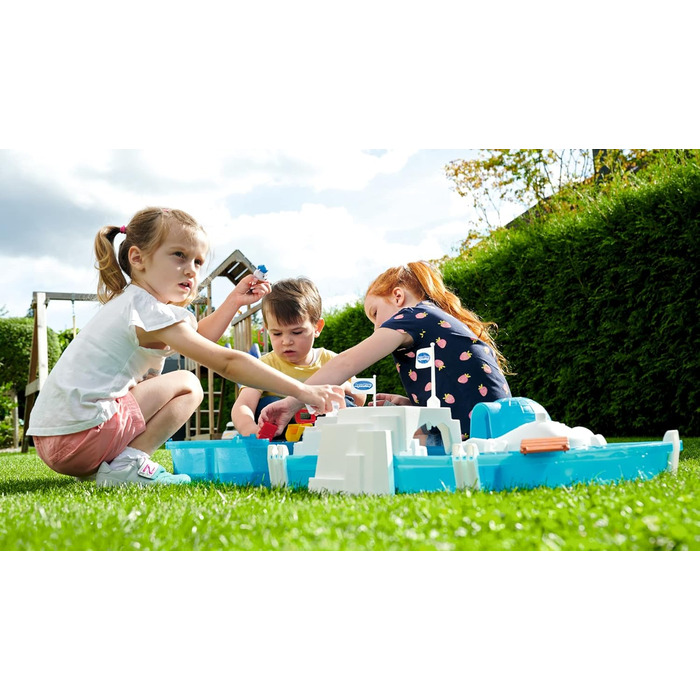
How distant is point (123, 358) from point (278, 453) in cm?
88

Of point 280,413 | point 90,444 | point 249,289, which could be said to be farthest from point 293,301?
point 90,444

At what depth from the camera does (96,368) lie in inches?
103

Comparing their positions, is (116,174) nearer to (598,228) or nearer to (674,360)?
(598,228)

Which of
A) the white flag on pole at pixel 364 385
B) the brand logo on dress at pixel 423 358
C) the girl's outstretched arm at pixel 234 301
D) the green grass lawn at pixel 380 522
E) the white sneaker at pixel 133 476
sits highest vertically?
the girl's outstretched arm at pixel 234 301

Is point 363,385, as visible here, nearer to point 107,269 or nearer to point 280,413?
point 280,413

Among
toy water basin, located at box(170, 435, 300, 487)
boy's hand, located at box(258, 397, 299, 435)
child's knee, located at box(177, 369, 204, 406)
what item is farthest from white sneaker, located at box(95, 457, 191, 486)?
boy's hand, located at box(258, 397, 299, 435)

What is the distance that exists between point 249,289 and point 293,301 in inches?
26.7

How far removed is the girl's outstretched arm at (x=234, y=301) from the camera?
3236 millimetres

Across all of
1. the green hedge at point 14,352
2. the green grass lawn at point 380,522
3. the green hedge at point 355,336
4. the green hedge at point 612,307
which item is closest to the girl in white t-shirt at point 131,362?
the green grass lawn at point 380,522

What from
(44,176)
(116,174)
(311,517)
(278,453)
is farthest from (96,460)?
(44,176)

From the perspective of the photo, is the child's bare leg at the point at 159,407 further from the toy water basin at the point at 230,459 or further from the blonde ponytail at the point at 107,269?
the blonde ponytail at the point at 107,269

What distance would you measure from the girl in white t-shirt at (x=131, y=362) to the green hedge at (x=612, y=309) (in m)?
4.09

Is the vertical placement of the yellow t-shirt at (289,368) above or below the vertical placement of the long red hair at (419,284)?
below

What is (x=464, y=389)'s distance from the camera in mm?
2887
